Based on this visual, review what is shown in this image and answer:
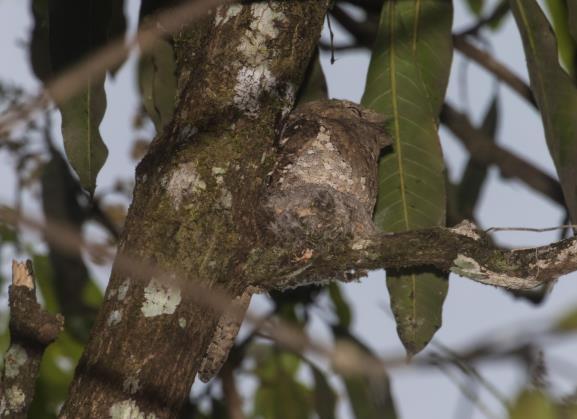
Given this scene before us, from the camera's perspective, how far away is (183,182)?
7.23ft

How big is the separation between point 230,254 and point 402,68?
1500mm

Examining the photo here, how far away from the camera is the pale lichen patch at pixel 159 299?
2051 millimetres

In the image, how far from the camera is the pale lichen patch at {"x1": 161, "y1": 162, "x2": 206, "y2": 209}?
2191 millimetres

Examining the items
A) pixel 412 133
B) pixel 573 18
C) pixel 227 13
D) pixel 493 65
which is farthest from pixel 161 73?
pixel 493 65

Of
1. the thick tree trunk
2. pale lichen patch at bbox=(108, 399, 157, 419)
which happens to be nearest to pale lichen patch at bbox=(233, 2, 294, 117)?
the thick tree trunk

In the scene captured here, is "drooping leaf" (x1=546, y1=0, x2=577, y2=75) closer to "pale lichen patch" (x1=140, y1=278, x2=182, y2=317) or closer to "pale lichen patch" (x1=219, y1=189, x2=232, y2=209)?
"pale lichen patch" (x1=219, y1=189, x2=232, y2=209)

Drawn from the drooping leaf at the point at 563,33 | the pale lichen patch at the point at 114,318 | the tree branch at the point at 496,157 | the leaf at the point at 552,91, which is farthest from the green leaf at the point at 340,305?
the pale lichen patch at the point at 114,318

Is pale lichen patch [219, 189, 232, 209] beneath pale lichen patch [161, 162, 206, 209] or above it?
beneath

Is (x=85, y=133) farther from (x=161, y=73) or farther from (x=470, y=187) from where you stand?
(x=470, y=187)

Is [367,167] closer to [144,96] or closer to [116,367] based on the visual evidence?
[144,96]

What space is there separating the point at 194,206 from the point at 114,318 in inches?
12.7

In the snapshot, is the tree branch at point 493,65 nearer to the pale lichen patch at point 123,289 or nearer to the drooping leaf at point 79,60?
the drooping leaf at point 79,60

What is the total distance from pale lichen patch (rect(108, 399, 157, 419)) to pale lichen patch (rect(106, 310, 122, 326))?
0.18 m

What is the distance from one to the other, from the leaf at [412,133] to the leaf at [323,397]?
4.65 feet
